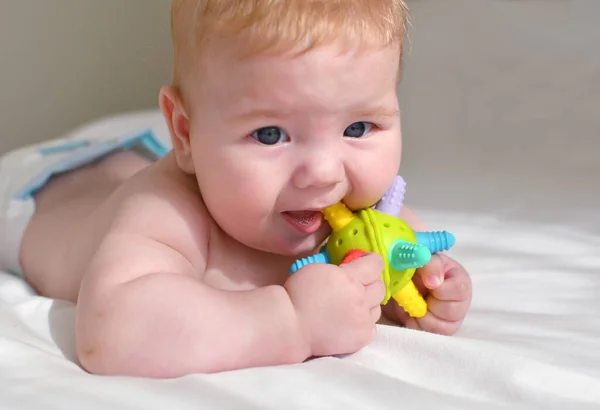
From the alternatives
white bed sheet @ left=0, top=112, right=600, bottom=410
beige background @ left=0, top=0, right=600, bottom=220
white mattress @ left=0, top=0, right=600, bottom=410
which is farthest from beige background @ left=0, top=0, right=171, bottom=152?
white bed sheet @ left=0, top=112, right=600, bottom=410

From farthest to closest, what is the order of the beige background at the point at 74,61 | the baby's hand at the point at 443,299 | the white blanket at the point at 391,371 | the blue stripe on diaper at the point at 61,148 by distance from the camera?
the beige background at the point at 74,61 → the blue stripe on diaper at the point at 61,148 → the baby's hand at the point at 443,299 → the white blanket at the point at 391,371

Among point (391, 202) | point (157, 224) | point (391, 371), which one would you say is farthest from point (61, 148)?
point (391, 371)

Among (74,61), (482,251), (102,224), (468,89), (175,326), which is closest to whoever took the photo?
(175,326)

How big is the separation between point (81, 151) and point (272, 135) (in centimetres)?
57

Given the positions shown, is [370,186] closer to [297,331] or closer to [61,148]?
[297,331]

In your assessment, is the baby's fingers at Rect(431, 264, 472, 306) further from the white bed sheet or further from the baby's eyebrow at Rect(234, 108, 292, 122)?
the baby's eyebrow at Rect(234, 108, 292, 122)

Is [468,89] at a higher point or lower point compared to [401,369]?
higher

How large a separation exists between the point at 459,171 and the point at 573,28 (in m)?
0.36

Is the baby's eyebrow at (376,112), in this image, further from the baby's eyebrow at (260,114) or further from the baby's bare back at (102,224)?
the baby's bare back at (102,224)

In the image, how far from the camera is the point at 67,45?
2062 mm

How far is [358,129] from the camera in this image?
2.63ft

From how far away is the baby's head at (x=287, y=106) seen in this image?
2.41 feet

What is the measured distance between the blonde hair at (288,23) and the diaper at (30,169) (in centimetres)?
48

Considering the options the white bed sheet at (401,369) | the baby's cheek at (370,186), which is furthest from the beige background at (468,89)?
the baby's cheek at (370,186)
